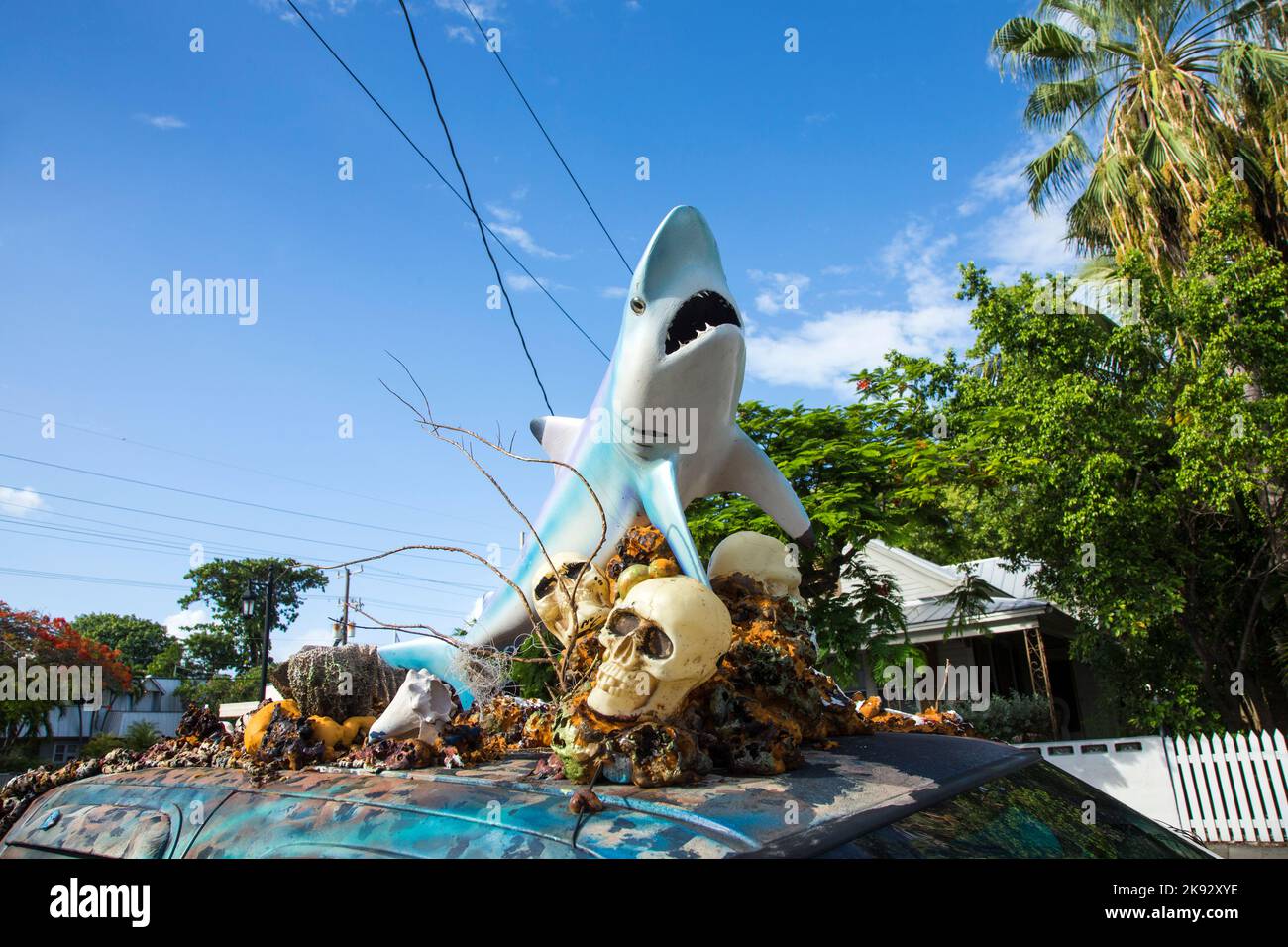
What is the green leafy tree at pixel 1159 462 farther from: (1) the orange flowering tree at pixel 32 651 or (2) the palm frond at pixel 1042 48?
(1) the orange flowering tree at pixel 32 651

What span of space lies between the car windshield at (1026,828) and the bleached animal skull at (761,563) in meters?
1.29

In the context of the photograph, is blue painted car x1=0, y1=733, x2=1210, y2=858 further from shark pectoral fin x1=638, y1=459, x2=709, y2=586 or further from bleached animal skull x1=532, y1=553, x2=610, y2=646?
shark pectoral fin x1=638, y1=459, x2=709, y2=586

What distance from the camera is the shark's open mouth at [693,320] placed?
414 cm

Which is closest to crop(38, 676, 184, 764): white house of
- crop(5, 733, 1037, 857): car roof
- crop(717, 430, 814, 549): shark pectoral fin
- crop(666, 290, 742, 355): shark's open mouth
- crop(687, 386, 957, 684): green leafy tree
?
crop(687, 386, 957, 684): green leafy tree

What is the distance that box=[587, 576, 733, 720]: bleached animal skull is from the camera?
2434mm

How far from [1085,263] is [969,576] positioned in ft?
22.9

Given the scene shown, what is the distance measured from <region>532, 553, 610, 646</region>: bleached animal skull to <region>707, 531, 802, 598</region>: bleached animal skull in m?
0.65

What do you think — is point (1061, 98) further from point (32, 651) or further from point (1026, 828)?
point (32, 651)

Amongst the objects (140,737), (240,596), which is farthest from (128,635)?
(140,737)

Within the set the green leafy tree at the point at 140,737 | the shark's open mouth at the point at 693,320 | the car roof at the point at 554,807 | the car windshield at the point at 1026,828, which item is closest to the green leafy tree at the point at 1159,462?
the shark's open mouth at the point at 693,320

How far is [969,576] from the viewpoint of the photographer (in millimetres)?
15117

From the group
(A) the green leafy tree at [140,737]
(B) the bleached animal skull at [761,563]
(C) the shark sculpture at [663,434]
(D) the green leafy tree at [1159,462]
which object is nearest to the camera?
(B) the bleached animal skull at [761,563]
